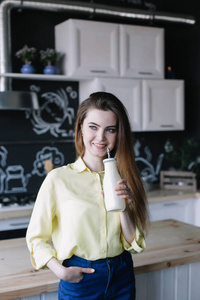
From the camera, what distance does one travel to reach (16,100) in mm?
3004

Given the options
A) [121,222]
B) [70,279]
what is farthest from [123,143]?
[70,279]

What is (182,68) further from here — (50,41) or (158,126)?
(50,41)

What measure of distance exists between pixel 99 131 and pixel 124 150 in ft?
0.40

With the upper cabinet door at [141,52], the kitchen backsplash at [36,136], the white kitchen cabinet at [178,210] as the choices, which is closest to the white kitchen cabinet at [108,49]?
the upper cabinet door at [141,52]

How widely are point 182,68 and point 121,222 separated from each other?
3264 millimetres

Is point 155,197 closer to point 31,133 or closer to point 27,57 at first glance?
point 31,133

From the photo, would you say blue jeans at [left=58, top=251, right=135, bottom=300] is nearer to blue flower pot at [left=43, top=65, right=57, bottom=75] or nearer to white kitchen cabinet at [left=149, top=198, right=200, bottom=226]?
white kitchen cabinet at [left=149, top=198, right=200, bottom=226]

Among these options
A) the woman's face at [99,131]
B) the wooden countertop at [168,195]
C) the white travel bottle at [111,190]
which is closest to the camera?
the white travel bottle at [111,190]

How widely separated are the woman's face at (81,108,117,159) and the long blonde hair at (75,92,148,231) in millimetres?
20

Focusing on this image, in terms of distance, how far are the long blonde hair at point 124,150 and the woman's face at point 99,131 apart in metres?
0.02

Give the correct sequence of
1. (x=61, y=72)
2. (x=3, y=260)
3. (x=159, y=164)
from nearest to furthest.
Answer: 1. (x=3, y=260)
2. (x=61, y=72)
3. (x=159, y=164)

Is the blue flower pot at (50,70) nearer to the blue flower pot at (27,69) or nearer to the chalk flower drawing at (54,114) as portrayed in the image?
the blue flower pot at (27,69)

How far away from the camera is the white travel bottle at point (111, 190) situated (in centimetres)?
114

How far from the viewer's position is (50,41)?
11.6ft
